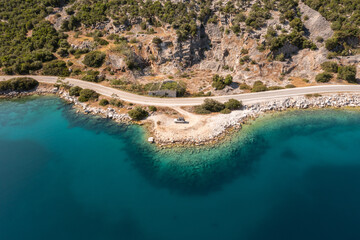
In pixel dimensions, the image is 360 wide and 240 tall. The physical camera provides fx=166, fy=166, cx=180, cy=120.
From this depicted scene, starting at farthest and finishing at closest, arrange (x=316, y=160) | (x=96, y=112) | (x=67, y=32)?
(x=67, y=32) → (x=96, y=112) → (x=316, y=160)

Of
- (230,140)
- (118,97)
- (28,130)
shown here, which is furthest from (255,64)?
(28,130)

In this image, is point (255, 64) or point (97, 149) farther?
point (255, 64)

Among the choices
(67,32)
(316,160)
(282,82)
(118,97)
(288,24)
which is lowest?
(316,160)

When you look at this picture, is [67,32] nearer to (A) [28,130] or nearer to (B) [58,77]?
(B) [58,77]

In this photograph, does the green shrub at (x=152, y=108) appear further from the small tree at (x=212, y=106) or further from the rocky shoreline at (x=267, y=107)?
the small tree at (x=212, y=106)

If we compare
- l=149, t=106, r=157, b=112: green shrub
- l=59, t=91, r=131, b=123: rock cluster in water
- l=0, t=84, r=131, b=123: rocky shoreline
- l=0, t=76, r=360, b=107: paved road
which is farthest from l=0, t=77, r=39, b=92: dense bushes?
l=149, t=106, r=157, b=112: green shrub

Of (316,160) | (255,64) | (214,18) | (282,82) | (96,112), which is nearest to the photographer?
(316,160)
